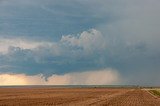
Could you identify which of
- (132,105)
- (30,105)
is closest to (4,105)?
(30,105)

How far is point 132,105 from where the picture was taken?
152 ft

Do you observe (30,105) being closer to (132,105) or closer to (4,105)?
Result: (4,105)

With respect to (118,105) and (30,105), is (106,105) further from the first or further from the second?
(30,105)

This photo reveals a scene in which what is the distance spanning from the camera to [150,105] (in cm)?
4794

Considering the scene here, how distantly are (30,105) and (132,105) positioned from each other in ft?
40.6

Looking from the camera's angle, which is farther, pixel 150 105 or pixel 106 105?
pixel 150 105

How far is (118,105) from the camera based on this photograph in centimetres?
4616

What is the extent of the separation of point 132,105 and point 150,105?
297 centimetres

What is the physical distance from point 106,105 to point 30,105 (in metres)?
9.08

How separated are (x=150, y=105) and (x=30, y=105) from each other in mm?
Answer: 15069

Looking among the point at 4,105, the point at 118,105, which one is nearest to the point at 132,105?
the point at 118,105

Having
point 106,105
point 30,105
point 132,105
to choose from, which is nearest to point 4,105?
point 30,105

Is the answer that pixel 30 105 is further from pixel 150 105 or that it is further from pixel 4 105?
pixel 150 105

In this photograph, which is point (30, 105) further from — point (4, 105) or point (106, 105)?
point (106, 105)
